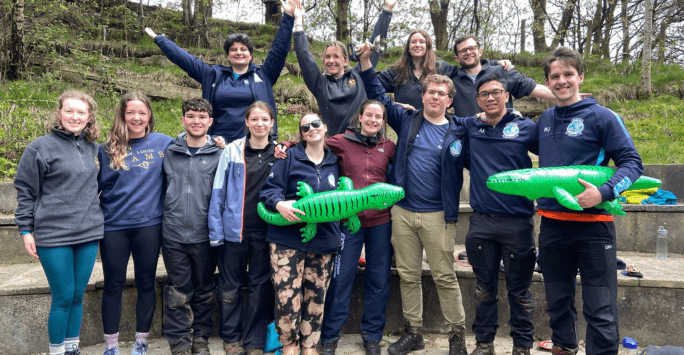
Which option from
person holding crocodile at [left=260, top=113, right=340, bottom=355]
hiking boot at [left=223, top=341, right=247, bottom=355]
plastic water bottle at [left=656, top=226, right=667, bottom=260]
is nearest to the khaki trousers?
person holding crocodile at [left=260, top=113, right=340, bottom=355]

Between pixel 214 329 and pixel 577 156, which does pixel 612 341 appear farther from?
pixel 214 329

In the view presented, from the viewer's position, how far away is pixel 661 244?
5211mm

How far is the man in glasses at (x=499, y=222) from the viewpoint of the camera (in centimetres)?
331

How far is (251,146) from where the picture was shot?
362cm

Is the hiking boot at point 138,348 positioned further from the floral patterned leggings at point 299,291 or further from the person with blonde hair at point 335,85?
the person with blonde hair at point 335,85

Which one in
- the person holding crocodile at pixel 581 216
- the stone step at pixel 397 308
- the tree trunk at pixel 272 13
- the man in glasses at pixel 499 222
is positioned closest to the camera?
the person holding crocodile at pixel 581 216

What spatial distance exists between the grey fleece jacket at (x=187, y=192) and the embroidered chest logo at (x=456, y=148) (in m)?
1.92

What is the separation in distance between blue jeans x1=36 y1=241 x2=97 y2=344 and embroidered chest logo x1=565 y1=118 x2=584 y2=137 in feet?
11.4

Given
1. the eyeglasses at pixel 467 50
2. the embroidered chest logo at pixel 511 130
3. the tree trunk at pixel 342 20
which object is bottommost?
the embroidered chest logo at pixel 511 130

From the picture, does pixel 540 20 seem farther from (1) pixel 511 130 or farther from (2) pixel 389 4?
(1) pixel 511 130

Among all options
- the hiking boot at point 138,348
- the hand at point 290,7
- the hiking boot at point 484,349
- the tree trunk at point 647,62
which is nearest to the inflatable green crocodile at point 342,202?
the hiking boot at point 484,349

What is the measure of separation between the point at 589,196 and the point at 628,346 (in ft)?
5.46

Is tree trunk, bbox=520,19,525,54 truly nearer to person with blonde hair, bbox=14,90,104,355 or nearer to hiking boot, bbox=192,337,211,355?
hiking boot, bbox=192,337,211,355

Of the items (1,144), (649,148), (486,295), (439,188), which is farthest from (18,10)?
(649,148)
